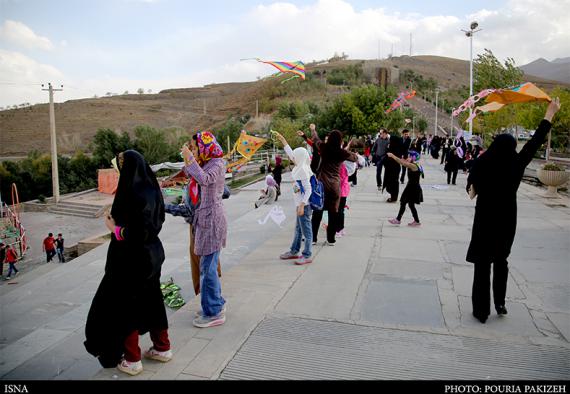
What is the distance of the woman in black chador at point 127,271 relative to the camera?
331 cm

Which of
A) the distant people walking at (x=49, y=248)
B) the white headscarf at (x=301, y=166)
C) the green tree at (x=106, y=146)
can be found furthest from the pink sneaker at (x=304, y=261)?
the green tree at (x=106, y=146)

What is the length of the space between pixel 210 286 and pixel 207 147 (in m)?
1.30

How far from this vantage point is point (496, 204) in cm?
421

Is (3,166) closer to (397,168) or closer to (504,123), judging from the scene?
(397,168)

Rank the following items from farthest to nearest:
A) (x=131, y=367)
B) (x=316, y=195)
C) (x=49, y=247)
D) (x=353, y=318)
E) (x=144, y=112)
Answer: (x=144, y=112) → (x=49, y=247) → (x=316, y=195) → (x=353, y=318) → (x=131, y=367)

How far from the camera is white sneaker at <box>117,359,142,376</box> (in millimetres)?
3377

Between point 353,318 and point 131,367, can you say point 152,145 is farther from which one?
point 131,367

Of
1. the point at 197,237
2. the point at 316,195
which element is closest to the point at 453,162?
the point at 316,195

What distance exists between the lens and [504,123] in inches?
1211

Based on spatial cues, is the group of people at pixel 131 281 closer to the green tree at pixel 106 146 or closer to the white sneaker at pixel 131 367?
the white sneaker at pixel 131 367

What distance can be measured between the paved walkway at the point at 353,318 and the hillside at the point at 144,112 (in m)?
51.8

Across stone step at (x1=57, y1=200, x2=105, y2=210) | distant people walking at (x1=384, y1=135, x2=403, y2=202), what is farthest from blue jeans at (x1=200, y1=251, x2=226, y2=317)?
stone step at (x1=57, y1=200, x2=105, y2=210)
